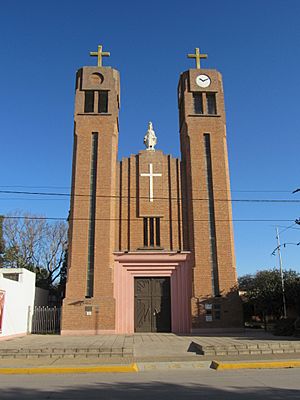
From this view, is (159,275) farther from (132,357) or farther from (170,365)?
(170,365)

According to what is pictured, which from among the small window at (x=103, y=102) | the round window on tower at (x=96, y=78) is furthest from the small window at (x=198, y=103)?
the round window on tower at (x=96, y=78)

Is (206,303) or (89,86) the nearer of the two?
(206,303)

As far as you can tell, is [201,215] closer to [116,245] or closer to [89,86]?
[116,245]

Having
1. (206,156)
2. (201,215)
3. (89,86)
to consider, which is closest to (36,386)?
(201,215)

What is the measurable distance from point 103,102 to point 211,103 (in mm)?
7995

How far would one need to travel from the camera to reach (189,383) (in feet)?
28.6

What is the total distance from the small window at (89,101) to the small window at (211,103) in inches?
335

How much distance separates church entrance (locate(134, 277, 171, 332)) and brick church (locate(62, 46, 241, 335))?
0.20ft

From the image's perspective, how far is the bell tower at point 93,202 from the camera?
23.5m

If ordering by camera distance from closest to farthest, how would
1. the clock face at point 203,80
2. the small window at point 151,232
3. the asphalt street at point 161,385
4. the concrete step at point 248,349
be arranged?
1. the asphalt street at point 161,385
2. the concrete step at point 248,349
3. the small window at point 151,232
4. the clock face at point 203,80

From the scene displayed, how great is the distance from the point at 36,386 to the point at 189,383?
132 inches

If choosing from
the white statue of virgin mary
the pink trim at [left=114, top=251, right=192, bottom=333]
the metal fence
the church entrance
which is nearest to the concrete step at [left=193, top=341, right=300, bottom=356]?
the pink trim at [left=114, top=251, right=192, bottom=333]

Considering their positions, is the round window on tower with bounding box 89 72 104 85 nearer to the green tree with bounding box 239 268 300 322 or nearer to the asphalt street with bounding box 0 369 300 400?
the green tree with bounding box 239 268 300 322

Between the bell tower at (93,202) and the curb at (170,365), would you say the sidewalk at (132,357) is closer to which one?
the curb at (170,365)
